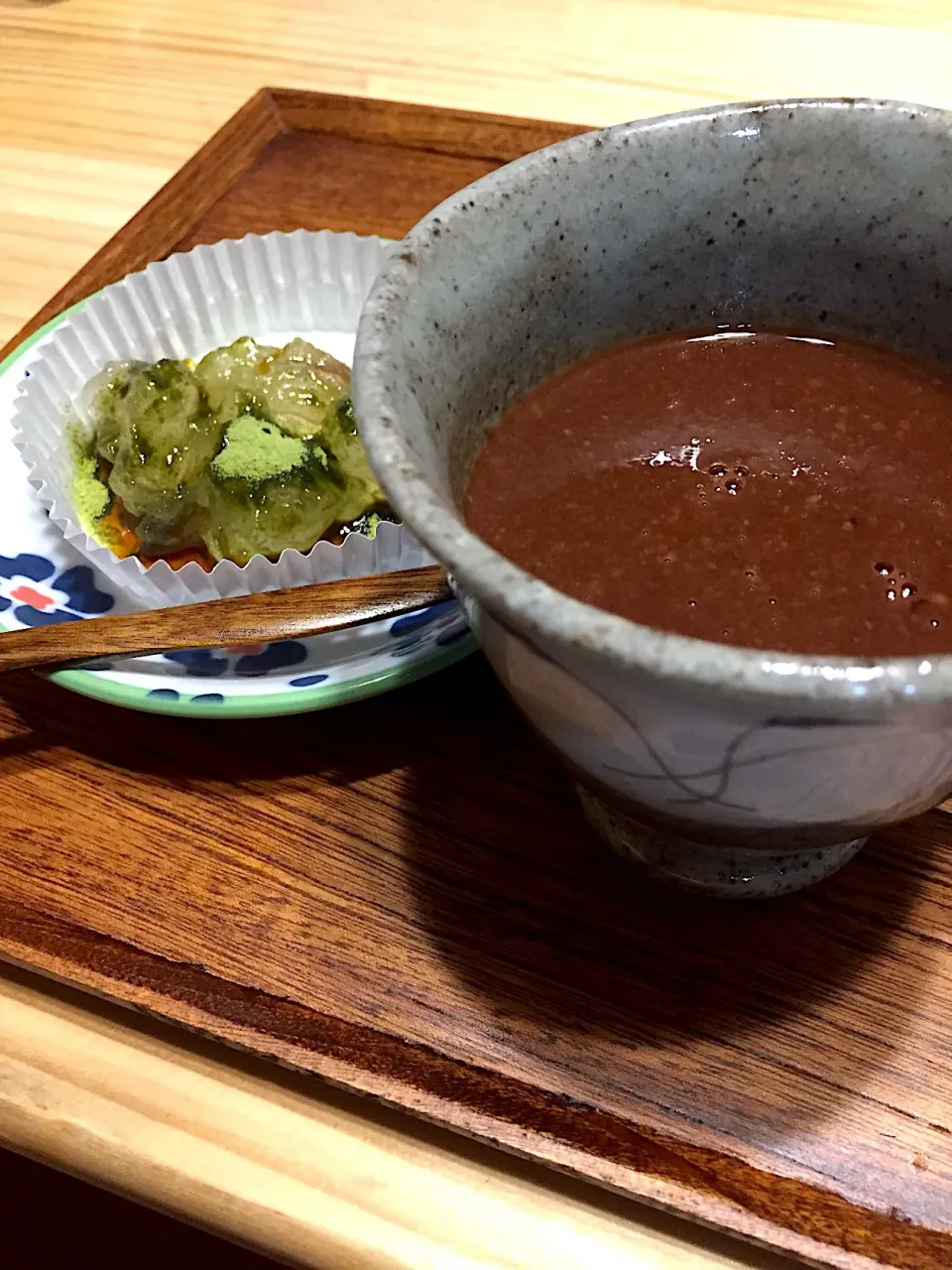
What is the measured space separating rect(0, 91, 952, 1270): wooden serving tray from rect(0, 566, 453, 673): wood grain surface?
0.25 ft

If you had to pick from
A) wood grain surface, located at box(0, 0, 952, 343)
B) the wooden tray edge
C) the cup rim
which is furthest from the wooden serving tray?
wood grain surface, located at box(0, 0, 952, 343)

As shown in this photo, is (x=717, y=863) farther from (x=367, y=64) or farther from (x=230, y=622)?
(x=367, y=64)

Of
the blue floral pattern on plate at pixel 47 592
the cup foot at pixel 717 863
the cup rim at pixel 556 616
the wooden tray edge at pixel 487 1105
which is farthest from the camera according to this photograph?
the blue floral pattern on plate at pixel 47 592

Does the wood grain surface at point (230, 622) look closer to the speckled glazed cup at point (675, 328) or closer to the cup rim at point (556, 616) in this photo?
the speckled glazed cup at point (675, 328)

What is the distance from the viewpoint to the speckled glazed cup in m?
0.48

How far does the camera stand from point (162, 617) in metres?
0.91

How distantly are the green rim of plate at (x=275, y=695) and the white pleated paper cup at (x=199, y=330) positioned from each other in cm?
17

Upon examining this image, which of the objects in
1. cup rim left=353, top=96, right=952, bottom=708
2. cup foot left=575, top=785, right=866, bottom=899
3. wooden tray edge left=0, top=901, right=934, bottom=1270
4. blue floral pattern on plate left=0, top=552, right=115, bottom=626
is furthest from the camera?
blue floral pattern on plate left=0, top=552, right=115, bottom=626

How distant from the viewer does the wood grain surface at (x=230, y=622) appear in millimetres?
889

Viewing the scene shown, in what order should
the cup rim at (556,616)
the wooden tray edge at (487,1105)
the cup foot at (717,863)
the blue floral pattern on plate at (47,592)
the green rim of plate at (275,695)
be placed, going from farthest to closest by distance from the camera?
the blue floral pattern on plate at (47,592) < the green rim of plate at (275,695) < the cup foot at (717,863) < the wooden tray edge at (487,1105) < the cup rim at (556,616)

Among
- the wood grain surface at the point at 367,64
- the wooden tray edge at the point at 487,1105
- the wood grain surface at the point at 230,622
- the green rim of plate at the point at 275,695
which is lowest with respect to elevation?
the wooden tray edge at the point at 487,1105

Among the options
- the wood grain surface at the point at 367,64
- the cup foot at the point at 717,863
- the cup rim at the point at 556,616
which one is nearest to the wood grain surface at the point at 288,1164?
the cup foot at the point at 717,863

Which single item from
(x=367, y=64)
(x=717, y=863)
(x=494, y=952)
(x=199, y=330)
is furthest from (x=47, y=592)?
(x=367, y=64)

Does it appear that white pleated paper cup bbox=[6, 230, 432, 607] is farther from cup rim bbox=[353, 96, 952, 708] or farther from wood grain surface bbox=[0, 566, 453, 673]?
cup rim bbox=[353, 96, 952, 708]
